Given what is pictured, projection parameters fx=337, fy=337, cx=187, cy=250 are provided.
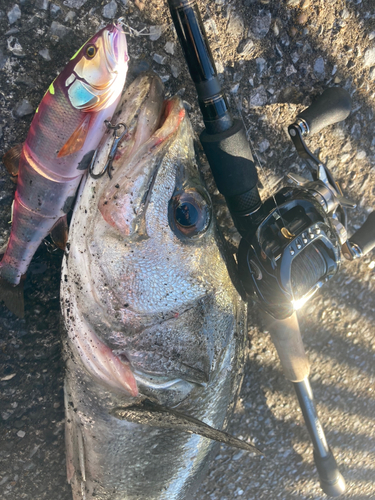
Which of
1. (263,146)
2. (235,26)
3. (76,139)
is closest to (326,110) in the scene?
(263,146)

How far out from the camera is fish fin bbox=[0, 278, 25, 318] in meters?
1.64

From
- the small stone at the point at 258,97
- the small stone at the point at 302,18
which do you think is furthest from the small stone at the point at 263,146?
the small stone at the point at 302,18

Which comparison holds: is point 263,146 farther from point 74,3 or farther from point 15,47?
point 15,47

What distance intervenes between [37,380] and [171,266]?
123 centimetres

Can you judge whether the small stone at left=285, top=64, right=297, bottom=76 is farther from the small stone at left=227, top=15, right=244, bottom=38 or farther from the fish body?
the fish body

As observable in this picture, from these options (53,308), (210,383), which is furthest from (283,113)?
(53,308)

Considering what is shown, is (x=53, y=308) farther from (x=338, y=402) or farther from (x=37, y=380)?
(x=338, y=402)

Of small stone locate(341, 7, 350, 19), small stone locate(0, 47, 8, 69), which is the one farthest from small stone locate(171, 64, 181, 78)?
small stone locate(341, 7, 350, 19)

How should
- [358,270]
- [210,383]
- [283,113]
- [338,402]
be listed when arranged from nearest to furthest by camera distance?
1. [210,383]
2. [283,113]
3. [358,270]
4. [338,402]

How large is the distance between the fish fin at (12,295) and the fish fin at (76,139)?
27.5 inches

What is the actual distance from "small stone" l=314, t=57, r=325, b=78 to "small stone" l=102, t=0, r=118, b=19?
48.7 inches

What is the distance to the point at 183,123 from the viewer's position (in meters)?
1.42

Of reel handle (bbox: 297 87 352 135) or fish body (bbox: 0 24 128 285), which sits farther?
reel handle (bbox: 297 87 352 135)

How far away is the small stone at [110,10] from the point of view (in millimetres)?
1688
